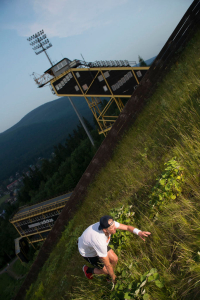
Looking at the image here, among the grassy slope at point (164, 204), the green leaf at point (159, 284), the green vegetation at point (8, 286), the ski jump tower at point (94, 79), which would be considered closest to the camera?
the green leaf at point (159, 284)

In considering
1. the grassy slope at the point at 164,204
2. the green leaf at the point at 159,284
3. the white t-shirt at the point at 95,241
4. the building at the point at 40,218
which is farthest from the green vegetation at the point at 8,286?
the green leaf at the point at 159,284

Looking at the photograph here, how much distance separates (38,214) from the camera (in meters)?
29.4

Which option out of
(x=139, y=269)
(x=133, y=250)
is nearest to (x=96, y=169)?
(x=133, y=250)

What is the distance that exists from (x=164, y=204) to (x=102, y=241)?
146cm

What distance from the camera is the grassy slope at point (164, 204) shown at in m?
2.71

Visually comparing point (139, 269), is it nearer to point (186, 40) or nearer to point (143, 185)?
point (143, 185)

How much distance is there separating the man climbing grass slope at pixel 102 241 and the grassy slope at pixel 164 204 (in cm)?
23

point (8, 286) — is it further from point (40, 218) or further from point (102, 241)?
point (102, 241)

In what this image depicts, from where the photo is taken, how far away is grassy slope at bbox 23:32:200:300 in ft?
8.91

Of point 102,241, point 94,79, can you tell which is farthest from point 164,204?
point 94,79

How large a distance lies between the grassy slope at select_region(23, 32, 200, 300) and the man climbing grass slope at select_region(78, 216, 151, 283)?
23 centimetres

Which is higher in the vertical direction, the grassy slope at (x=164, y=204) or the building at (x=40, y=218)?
the grassy slope at (x=164, y=204)

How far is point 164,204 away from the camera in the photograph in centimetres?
370

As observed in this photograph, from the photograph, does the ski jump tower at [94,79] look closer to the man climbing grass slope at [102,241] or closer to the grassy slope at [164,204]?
the grassy slope at [164,204]
